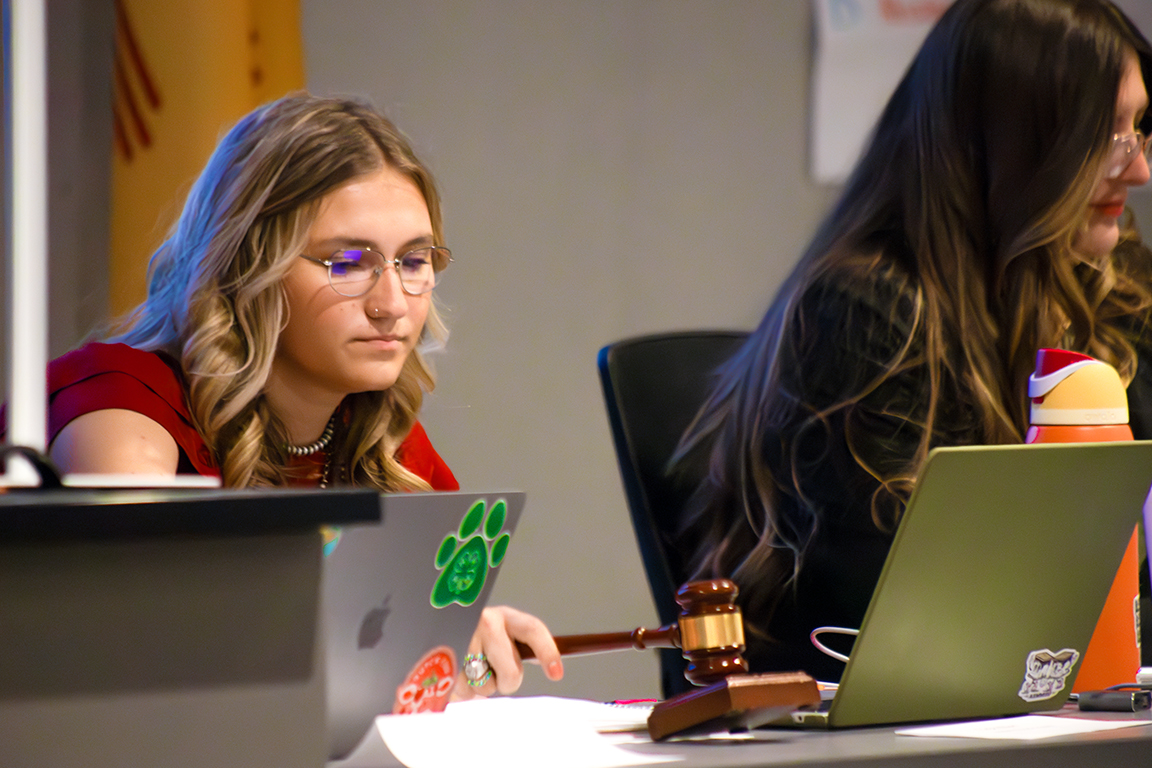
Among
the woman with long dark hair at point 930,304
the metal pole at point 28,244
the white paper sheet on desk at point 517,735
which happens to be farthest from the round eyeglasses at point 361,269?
the metal pole at point 28,244

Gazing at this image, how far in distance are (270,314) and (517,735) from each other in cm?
67

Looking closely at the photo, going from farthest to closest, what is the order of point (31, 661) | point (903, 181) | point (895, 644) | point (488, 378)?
point (488, 378)
point (903, 181)
point (895, 644)
point (31, 661)

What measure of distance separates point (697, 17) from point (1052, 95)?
1364 millimetres

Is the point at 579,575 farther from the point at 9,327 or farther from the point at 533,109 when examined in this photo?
the point at 9,327

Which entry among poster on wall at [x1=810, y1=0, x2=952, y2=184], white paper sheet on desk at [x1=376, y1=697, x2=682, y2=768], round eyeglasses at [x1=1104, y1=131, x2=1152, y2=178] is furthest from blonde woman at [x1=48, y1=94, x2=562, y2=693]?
poster on wall at [x1=810, y1=0, x2=952, y2=184]

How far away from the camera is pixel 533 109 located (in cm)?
243

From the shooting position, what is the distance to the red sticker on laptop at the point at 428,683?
27.5 inches

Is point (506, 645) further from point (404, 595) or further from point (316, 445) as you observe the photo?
point (316, 445)

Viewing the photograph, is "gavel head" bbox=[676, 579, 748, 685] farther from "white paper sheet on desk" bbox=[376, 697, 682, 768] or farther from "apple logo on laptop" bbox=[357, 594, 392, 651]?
"apple logo on laptop" bbox=[357, 594, 392, 651]

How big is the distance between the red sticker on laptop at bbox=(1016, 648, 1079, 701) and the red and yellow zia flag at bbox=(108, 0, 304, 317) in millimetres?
1577

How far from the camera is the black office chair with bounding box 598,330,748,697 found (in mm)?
1394

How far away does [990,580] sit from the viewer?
2.35ft

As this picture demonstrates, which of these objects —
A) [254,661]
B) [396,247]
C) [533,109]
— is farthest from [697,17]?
[254,661]

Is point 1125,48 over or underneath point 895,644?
over
